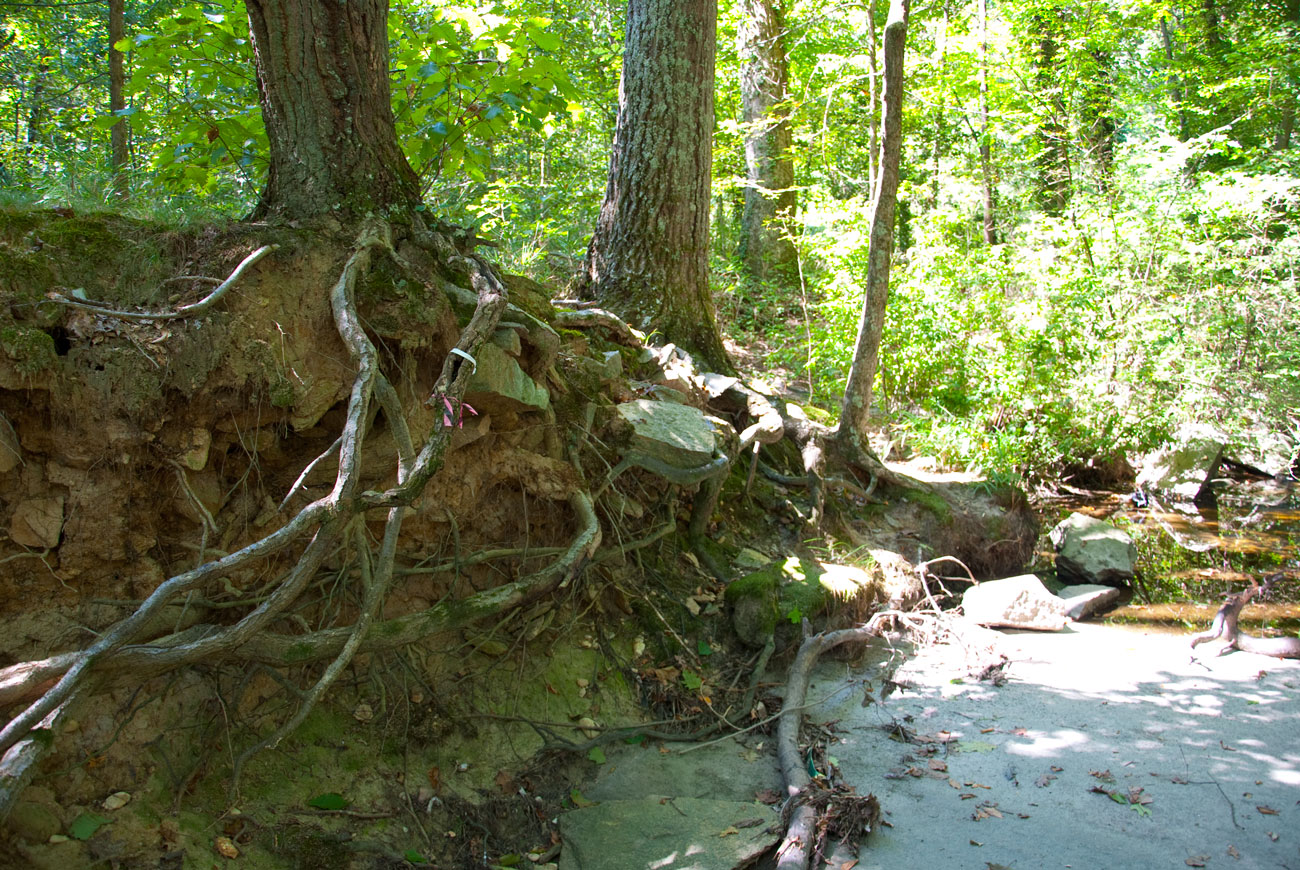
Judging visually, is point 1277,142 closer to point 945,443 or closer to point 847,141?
point 847,141

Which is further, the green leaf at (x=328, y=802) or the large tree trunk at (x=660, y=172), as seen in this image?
the large tree trunk at (x=660, y=172)

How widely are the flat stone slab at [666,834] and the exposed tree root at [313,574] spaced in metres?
1.04

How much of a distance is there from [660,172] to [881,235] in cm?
199

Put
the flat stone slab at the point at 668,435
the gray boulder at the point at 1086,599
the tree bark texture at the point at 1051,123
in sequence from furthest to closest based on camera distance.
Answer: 1. the tree bark texture at the point at 1051,123
2. the gray boulder at the point at 1086,599
3. the flat stone slab at the point at 668,435

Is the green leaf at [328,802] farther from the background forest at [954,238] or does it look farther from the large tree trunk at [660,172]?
the large tree trunk at [660,172]

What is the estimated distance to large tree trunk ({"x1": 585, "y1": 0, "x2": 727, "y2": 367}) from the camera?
6.68m

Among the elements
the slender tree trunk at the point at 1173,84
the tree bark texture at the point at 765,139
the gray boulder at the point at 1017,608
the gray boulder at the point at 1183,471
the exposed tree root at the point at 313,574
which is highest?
the slender tree trunk at the point at 1173,84

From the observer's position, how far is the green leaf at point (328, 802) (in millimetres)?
3266

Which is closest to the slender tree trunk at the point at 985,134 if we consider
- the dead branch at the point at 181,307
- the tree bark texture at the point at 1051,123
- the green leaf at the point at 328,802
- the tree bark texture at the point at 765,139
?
the tree bark texture at the point at 1051,123

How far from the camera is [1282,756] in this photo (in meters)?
4.01

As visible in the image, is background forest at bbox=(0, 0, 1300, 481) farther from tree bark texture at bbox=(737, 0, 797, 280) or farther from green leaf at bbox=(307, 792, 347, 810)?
green leaf at bbox=(307, 792, 347, 810)

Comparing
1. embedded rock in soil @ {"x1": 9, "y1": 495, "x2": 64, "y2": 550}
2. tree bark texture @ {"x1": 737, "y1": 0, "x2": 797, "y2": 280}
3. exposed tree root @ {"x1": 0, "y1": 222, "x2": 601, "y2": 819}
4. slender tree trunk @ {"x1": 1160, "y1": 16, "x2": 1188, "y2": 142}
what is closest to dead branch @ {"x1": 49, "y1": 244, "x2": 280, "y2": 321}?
exposed tree root @ {"x1": 0, "y1": 222, "x2": 601, "y2": 819}

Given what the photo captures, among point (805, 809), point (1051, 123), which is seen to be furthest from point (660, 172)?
point (1051, 123)

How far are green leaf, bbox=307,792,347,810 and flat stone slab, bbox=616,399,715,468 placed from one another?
2443 millimetres
